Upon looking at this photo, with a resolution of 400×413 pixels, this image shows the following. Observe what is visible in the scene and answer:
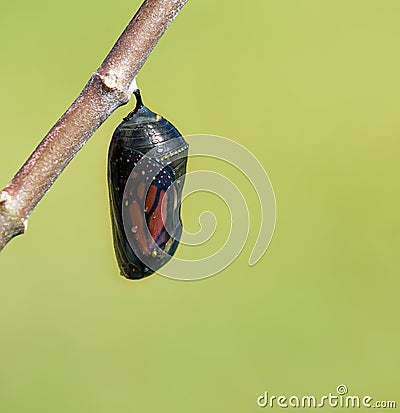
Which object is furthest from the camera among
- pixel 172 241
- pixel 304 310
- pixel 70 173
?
pixel 70 173

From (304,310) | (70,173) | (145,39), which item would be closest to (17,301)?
(70,173)

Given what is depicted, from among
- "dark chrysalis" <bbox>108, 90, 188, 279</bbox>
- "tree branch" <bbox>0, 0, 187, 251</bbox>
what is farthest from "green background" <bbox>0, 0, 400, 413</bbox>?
"tree branch" <bbox>0, 0, 187, 251</bbox>

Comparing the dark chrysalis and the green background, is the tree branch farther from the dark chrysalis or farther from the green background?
the green background

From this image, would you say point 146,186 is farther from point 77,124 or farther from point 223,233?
point 223,233

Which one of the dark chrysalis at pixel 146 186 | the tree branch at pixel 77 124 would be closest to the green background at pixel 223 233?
the dark chrysalis at pixel 146 186

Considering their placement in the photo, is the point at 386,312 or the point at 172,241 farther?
the point at 386,312

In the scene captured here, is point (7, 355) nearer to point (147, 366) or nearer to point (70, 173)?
point (147, 366)

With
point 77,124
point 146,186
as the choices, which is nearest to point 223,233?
point 146,186
